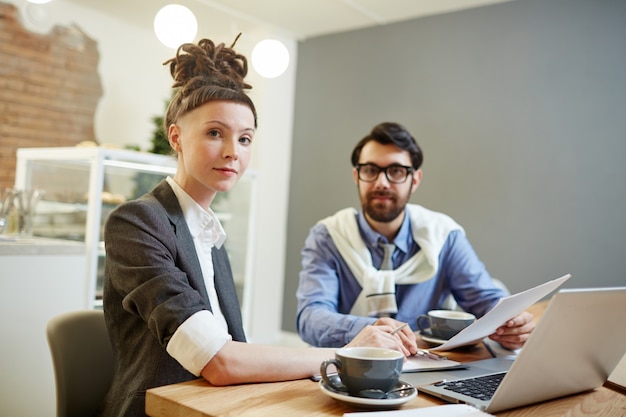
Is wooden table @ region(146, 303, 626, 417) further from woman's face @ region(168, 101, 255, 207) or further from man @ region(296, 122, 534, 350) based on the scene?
man @ region(296, 122, 534, 350)

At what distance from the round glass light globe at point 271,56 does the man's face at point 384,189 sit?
148 centimetres

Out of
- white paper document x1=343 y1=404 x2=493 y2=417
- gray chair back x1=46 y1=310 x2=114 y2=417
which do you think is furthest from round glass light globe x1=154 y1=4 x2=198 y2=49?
white paper document x1=343 y1=404 x2=493 y2=417

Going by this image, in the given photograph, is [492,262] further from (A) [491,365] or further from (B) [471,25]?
(A) [491,365]

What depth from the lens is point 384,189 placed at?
1894mm

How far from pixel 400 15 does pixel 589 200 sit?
1818mm

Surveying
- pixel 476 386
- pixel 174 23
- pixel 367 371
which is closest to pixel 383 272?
pixel 476 386

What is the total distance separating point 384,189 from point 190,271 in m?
0.90

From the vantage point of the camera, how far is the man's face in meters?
1.89

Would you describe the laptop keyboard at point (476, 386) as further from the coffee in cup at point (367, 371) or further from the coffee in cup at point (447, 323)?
the coffee in cup at point (447, 323)

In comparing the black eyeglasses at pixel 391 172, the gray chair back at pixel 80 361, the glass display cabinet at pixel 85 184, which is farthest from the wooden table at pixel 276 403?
the glass display cabinet at pixel 85 184

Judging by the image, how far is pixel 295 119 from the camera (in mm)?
4742

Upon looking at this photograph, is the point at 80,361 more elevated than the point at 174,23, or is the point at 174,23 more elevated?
the point at 174,23

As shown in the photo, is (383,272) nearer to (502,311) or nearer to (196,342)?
(502,311)

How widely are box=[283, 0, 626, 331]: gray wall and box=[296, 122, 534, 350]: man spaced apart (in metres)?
1.82
